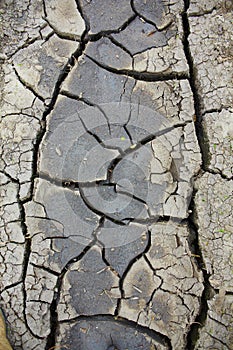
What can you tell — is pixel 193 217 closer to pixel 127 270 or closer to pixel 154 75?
pixel 127 270

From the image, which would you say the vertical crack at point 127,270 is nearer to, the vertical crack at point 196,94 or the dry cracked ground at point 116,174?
the dry cracked ground at point 116,174

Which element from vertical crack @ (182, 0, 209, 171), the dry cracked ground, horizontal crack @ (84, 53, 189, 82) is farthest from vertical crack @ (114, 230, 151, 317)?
horizontal crack @ (84, 53, 189, 82)

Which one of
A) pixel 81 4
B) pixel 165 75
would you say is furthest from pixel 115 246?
pixel 81 4

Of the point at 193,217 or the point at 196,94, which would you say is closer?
the point at 193,217

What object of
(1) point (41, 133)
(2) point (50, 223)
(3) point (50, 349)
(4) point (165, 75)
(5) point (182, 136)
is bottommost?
(3) point (50, 349)

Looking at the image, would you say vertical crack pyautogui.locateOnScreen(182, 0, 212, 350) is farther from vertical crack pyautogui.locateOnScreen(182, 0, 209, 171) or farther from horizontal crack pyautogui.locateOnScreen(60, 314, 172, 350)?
horizontal crack pyautogui.locateOnScreen(60, 314, 172, 350)

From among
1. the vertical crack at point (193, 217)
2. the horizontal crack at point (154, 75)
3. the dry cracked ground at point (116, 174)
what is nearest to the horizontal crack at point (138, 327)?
the dry cracked ground at point (116, 174)

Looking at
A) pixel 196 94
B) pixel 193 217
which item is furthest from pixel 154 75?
pixel 193 217

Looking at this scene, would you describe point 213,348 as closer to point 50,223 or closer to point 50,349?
point 50,349
